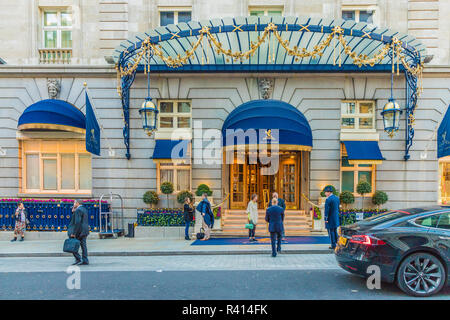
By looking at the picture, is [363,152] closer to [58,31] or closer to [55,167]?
[55,167]

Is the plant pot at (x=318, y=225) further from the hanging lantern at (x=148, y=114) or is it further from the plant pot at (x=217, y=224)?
the hanging lantern at (x=148, y=114)

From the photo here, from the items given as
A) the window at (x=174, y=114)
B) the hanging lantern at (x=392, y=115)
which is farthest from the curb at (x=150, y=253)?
the window at (x=174, y=114)

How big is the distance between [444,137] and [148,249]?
12.1m

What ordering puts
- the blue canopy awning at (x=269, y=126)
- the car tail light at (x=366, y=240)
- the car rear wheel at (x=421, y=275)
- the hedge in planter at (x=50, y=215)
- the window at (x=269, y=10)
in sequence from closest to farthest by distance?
the car rear wheel at (x=421, y=275), the car tail light at (x=366, y=240), the blue canopy awning at (x=269, y=126), the hedge in planter at (x=50, y=215), the window at (x=269, y=10)

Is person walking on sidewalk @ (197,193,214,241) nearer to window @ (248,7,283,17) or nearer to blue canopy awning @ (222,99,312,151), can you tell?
blue canopy awning @ (222,99,312,151)

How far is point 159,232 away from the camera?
12.1 metres

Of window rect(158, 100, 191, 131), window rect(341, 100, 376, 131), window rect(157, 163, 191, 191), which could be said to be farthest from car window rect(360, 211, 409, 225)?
window rect(158, 100, 191, 131)

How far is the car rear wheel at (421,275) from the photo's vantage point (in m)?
5.25

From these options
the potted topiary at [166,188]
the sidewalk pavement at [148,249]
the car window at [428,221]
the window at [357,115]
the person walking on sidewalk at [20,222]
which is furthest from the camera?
the window at [357,115]

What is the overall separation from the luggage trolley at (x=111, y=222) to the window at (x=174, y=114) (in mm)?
3921

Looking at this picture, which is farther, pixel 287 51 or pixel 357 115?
pixel 357 115

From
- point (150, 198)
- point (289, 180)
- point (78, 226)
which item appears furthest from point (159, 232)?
point (289, 180)
